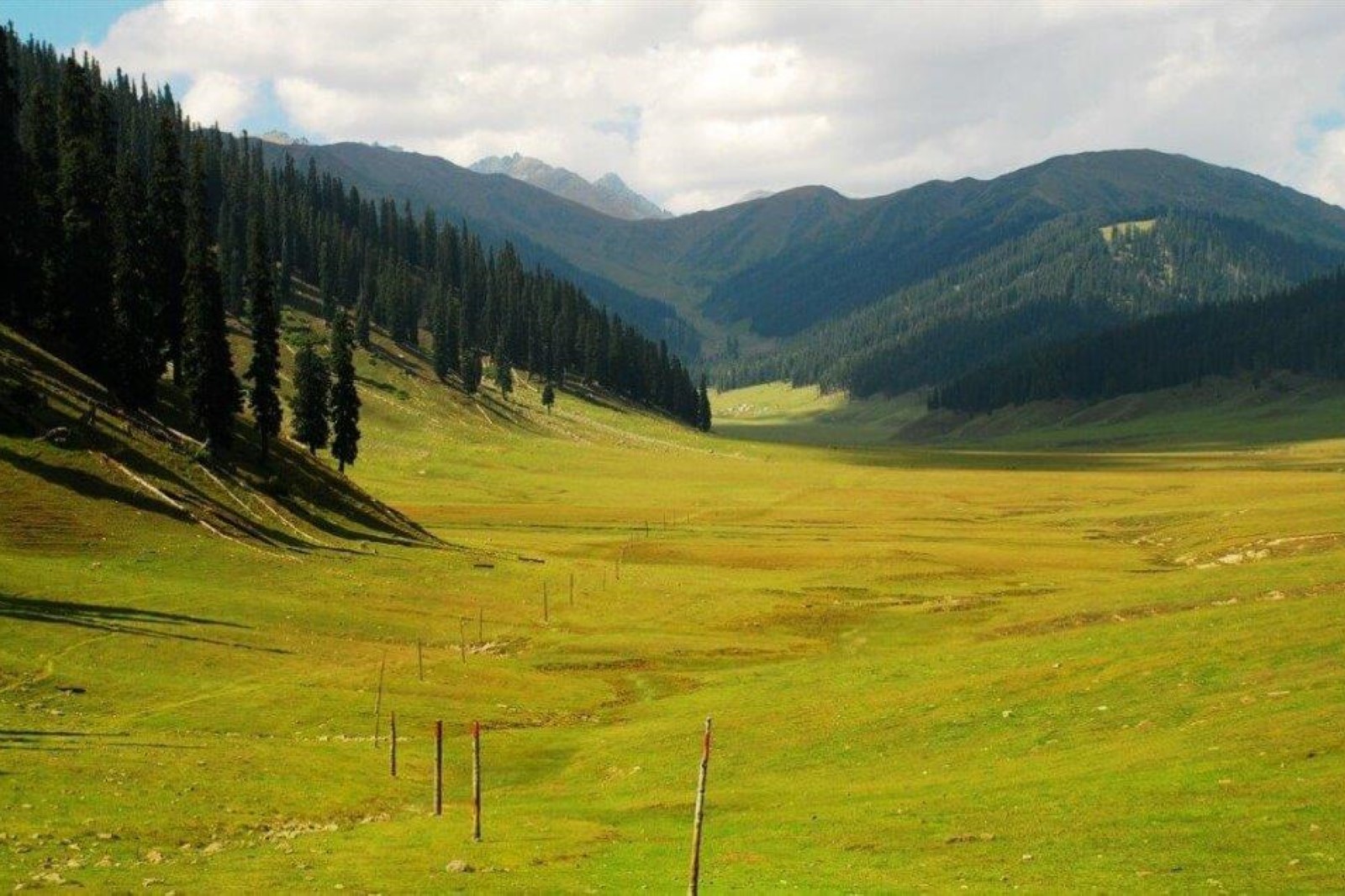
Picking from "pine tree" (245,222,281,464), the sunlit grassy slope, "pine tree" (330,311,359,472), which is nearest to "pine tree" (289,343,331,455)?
"pine tree" (330,311,359,472)

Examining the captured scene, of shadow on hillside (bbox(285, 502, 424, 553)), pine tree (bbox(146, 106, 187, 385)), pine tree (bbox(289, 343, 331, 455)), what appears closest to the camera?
shadow on hillside (bbox(285, 502, 424, 553))

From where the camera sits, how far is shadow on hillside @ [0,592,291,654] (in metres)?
52.3

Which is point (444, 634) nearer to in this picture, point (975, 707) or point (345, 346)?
point (975, 707)

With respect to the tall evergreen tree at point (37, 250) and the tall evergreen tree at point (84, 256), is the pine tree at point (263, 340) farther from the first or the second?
the tall evergreen tree at point (37, 250)

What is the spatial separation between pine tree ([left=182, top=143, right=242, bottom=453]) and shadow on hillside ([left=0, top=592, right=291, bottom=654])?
3470 cm

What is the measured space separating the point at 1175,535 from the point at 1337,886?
95023 millimetres

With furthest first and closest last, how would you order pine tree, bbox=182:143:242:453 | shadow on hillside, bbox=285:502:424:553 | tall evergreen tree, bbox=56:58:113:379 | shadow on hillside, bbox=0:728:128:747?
tall evergreen tree, bbox=56:58:113:379 → pine tree, bbox=182:143:242:453 → shadow on hillside, bbox=285:502:424:553 → shadow on hillside, bbox=0:728:128:747

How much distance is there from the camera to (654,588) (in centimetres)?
8788

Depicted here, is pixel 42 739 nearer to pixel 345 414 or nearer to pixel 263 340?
pixel 263 340

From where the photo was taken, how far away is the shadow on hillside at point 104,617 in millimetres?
52344

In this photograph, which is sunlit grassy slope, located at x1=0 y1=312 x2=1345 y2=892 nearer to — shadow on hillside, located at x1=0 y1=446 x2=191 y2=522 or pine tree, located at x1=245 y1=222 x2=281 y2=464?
shadow on hillside, located at x1=0 y1=446 x2=191 y2=522

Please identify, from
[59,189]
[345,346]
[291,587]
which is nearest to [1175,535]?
[291,587]

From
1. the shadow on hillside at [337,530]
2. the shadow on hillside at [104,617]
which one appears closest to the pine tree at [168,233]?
the shadow on hillside at [337,530]

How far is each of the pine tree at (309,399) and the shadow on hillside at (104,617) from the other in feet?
220
